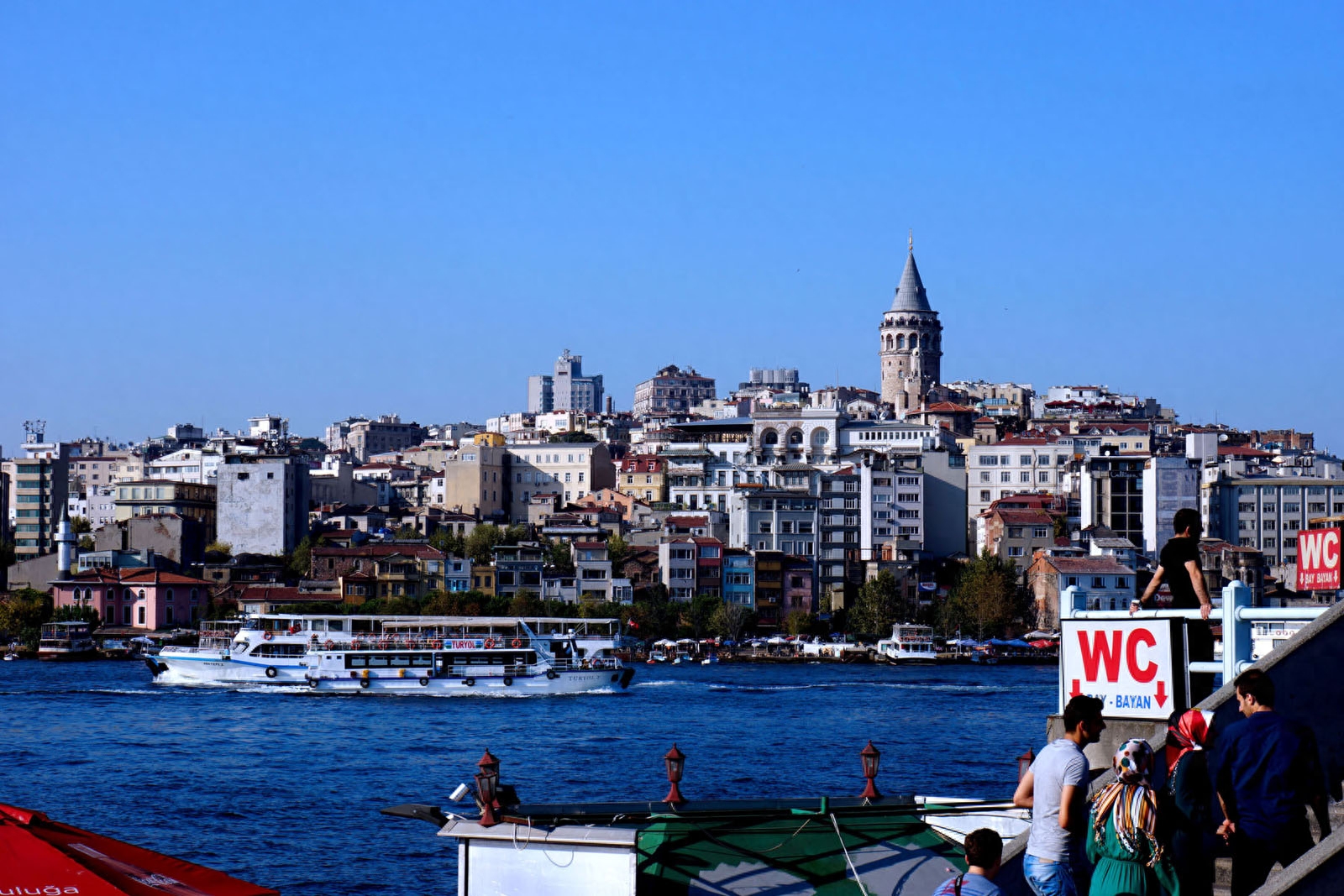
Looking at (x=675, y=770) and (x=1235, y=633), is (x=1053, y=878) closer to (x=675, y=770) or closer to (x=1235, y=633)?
(x=1235, y=633)

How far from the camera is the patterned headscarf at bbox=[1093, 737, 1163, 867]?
23.2 feet

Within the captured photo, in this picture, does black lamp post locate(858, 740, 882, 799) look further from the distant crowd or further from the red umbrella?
the distant crowd

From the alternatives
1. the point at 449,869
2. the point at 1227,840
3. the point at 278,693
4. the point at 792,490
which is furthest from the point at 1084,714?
the point at 792,490

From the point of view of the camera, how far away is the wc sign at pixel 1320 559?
9.34 metres

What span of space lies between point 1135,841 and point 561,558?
259 feet

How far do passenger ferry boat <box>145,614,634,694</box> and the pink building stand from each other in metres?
22.7

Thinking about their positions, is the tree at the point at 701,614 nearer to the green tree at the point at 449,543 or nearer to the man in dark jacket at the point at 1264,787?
the green tree at the point at 449,543

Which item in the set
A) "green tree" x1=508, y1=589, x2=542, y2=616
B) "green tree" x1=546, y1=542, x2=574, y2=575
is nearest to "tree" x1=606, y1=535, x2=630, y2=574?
"green tree" x1=546, y1=542, x2=574, y2=575

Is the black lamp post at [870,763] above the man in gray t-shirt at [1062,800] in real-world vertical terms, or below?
below

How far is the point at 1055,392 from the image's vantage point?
5541 inches

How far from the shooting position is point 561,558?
281 feet

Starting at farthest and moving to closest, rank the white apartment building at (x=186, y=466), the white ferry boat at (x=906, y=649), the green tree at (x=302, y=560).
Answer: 1. the white apartment building at (x=186, y=466)
2. the green tree at (x=302, y=560)
3. the white ferry boat at (x=906, y=649)

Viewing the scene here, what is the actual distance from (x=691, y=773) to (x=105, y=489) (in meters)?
96.3

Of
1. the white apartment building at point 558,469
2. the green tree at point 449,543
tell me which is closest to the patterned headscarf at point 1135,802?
the green tree at point 449,543
